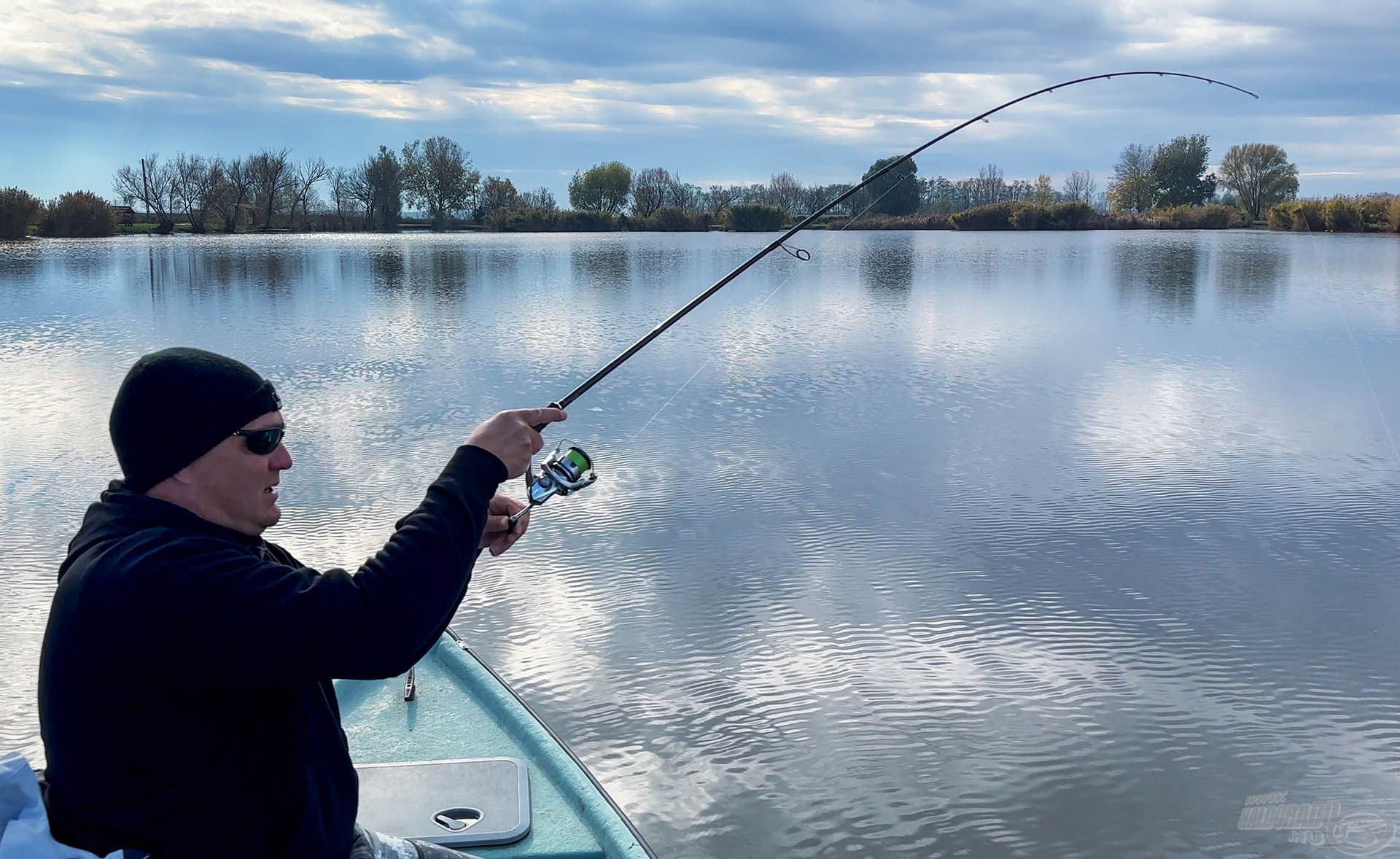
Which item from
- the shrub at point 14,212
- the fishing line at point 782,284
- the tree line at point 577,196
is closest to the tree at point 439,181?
the tree line at point 577,196

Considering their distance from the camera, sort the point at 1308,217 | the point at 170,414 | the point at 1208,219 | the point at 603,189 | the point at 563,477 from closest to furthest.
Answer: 1. the point at 170,414
2. the point at 563,477
3. the point at 1308,217
4. the point at 1208,219
5. the point at 603,189

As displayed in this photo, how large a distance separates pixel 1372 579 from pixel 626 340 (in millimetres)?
6649

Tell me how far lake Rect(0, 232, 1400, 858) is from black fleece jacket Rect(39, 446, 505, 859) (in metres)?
1.48

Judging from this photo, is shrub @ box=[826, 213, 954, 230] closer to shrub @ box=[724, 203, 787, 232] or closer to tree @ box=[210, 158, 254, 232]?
shrub @ box=[724, 203, 787, 232]

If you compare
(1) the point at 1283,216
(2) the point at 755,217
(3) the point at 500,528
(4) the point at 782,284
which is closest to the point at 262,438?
(3) the point at 500,528

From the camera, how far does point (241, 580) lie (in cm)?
123

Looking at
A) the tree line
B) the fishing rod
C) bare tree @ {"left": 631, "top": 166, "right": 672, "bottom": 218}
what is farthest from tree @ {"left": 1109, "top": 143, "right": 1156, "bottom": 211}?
the fishing rod

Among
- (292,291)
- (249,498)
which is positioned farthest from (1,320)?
(249,498)

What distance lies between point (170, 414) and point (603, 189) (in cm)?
5569

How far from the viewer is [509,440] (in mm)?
1480

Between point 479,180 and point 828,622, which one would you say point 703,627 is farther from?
point 479,180

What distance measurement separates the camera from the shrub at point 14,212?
30.2m

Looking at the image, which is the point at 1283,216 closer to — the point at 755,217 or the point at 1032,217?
the point at 1032,217
